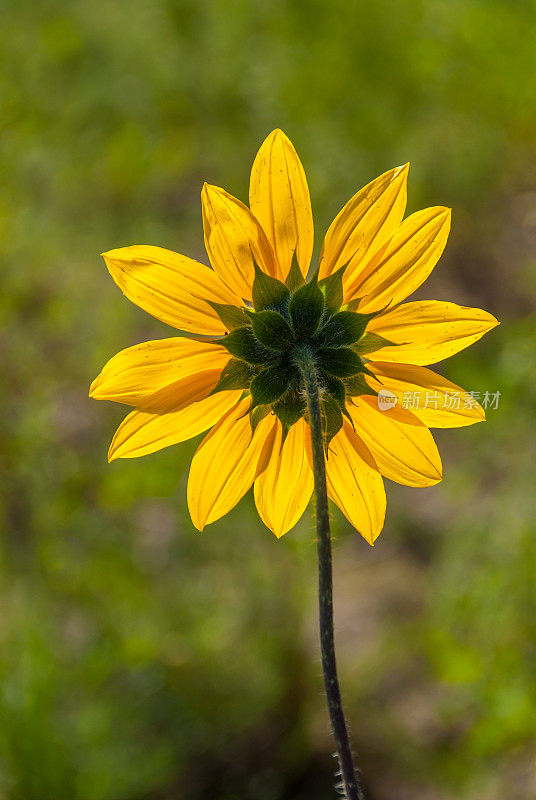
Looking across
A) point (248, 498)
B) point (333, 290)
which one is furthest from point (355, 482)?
point (248, 498)

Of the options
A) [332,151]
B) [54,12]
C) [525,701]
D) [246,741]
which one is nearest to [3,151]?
[54,12]

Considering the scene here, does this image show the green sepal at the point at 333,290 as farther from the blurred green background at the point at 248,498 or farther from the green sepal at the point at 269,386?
the blurred green background at the point at 248,498

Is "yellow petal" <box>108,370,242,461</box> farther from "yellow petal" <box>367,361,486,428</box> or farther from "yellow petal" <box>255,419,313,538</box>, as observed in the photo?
"yellow petal" <box>367,361,486,428</box>

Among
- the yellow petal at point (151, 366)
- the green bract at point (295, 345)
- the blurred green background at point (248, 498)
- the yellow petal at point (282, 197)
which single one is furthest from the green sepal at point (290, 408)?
the blurred green background at point (248, 498)

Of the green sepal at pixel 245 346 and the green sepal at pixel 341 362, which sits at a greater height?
the green sepal at pixel 245 346

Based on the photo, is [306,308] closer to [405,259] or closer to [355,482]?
[405,259]

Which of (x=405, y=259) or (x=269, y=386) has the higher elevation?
(x=405, y=259)
